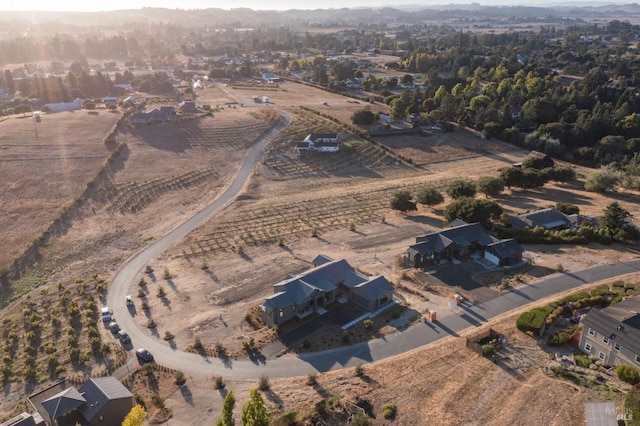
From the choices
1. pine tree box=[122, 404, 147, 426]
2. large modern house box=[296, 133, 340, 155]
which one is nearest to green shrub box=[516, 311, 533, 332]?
pine tree box=[122, 404, 147, 426]

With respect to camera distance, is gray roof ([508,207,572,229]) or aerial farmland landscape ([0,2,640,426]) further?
gray roof ([508,207,572,229])

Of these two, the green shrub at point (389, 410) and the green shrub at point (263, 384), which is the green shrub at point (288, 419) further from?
the green shrub at point (389, 410)

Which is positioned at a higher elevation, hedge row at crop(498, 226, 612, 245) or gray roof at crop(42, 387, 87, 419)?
gray roof at crop(42, 387, 87, 419)

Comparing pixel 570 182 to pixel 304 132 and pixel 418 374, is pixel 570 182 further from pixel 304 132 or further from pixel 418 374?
pixel 418 374

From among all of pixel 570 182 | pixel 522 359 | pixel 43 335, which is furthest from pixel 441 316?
pixel 570 182

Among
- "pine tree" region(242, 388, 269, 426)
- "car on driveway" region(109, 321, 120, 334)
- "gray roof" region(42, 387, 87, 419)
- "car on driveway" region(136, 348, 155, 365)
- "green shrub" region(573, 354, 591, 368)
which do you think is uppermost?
"pine tree" region(242, 388, 269, 426)

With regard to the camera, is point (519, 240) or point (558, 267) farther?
point (519, 240)

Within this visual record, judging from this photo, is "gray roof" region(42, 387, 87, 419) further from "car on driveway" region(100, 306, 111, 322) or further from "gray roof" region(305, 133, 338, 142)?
"gray roof" region(305, 133, 338, 142)

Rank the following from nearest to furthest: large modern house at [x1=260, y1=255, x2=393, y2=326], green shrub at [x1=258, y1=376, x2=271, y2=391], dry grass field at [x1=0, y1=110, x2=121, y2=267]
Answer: green shrub at [x1=258, y1=376, x2=271, y2=391], large modern house at [x1=260, y1=255, x2=393, y2=326], dry grass field at [x1=0, y1=110, x2=121, y2=267]
